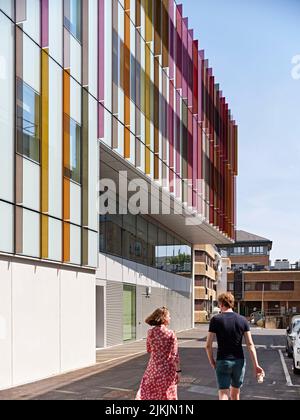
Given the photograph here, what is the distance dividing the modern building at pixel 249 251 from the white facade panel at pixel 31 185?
115 m

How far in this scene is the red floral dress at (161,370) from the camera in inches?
337

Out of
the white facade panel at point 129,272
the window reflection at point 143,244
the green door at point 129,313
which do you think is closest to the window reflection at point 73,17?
the window reflection at point 143,244

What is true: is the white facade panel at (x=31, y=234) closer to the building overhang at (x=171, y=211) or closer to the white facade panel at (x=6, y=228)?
the white facade panel at (x=6, y=228)

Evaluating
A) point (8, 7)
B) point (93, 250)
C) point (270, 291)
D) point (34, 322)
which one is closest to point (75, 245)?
point (93, 250)

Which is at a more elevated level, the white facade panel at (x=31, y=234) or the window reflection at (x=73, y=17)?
the window reflection at (x=73, y=17)

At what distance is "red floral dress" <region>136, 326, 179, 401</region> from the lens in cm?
856

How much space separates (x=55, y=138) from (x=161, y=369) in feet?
36.5

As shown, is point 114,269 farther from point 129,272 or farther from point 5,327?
point 5,327

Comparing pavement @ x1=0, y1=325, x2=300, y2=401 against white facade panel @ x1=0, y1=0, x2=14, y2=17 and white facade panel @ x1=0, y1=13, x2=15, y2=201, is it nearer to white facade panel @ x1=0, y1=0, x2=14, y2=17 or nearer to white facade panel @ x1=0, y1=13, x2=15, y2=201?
white facade panel @ x1=0, y1=13, x2=15, y2=201

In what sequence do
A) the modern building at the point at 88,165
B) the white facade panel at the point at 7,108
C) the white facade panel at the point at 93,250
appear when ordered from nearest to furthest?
1. the white facade panel at the point at 7,108
2. the modern building at the point at 88,165
3. the white facade panel at the point at 93,250

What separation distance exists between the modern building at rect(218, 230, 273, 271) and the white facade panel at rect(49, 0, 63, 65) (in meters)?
114

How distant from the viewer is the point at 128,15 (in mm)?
26219
